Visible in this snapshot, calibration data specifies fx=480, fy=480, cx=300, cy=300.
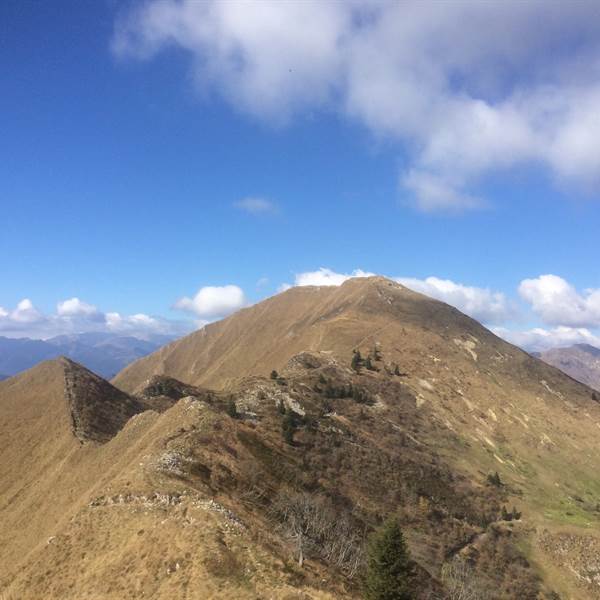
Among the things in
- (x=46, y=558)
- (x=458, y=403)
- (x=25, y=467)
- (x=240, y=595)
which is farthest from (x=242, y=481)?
(x=458, y=403)

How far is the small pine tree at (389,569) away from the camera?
31.2 m

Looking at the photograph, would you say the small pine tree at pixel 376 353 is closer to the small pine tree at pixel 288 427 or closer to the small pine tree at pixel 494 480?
the small pine tree at pixel 494 480

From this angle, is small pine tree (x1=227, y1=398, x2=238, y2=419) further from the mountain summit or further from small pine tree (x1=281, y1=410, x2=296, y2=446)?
small pine tree (x1=281, y1=410, x2=296, y2=446)

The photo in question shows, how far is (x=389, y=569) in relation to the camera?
32531 millimetres

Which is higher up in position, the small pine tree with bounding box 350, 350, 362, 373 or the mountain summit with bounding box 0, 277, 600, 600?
the small pine tree with bounding box 350, 350, 362, 373

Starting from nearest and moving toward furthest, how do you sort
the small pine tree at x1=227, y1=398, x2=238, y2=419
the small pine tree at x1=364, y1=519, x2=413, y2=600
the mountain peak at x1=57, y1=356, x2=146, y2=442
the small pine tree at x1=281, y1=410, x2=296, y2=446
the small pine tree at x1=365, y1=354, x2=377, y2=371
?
1. the small pine tree at x1=364, y1=519, x2=413, y2=600
2. the small pine tree at x1=281, y1=410, x2=296, y2=446
3. the mountain peak at x1=57, y1=356, x2=146, y2=442
4. the small pine tree at x1=227, y1=398, x2=238, y2=419
5. the small pine tree at x1=365, y1=354, x2=377, y2=371

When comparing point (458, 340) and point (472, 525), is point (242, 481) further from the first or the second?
point (458, 340)

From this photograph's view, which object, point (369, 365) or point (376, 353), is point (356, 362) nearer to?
point (369, 365)

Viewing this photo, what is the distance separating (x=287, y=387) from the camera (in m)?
103

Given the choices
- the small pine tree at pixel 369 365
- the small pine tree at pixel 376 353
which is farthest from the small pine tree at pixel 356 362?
the small pine tree at pixel 376 353

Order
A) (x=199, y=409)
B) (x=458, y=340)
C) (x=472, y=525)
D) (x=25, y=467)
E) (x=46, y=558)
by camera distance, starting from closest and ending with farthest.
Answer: (x=46, y=558) → (x=199, y=409) → (x=25, y=467) → (x=472, y=525) → (x=458, y=340)

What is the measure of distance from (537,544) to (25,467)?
8506 cm

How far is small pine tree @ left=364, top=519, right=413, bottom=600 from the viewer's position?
102 ft

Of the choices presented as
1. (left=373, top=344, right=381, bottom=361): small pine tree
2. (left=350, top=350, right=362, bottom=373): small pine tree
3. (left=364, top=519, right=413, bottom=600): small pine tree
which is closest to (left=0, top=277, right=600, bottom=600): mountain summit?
(left=350, top=350, right=362, bottom=373): small pine tree
